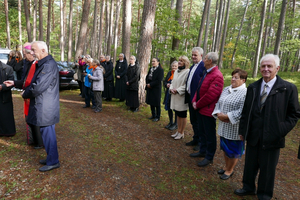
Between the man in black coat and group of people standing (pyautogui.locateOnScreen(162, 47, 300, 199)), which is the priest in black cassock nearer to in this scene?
group of people standing (pyautogui.locateOnScreen(162, 47, 300, 199))

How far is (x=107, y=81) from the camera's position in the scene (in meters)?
8.42

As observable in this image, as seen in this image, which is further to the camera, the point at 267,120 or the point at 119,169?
the point at 119,169

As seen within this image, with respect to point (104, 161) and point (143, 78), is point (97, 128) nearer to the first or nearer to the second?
point (104, 161)

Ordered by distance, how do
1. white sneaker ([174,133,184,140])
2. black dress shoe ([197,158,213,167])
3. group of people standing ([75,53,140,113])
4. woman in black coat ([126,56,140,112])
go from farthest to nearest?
woman in black coat ([126,56,140,112])
group of people standing ([75,53,140,113])
white sneaker ([174,133,184,140])
black dress shoe ([197,158,213,167])

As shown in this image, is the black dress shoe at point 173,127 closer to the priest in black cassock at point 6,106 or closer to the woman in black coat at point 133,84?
the woman in black coat at point 133,84

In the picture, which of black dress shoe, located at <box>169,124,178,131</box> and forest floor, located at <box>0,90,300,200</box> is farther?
black dress shoe, located at <box>169,124,178,131</box>

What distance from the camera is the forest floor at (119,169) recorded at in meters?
2.90

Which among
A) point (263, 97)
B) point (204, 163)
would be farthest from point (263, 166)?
point (204, 163)

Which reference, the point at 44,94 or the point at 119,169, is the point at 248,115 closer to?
the point at 119,169

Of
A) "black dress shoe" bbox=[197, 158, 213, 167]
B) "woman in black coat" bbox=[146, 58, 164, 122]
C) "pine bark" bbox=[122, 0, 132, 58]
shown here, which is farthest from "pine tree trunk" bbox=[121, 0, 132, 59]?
"black dress shoe" bbox=[197, 158, 213, 167]

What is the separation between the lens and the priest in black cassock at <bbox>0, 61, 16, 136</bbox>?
4133 millimetres

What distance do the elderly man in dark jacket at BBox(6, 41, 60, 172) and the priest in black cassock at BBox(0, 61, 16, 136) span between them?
5.08 ft

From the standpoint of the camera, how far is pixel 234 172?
3691mm

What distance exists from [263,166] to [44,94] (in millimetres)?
3537
